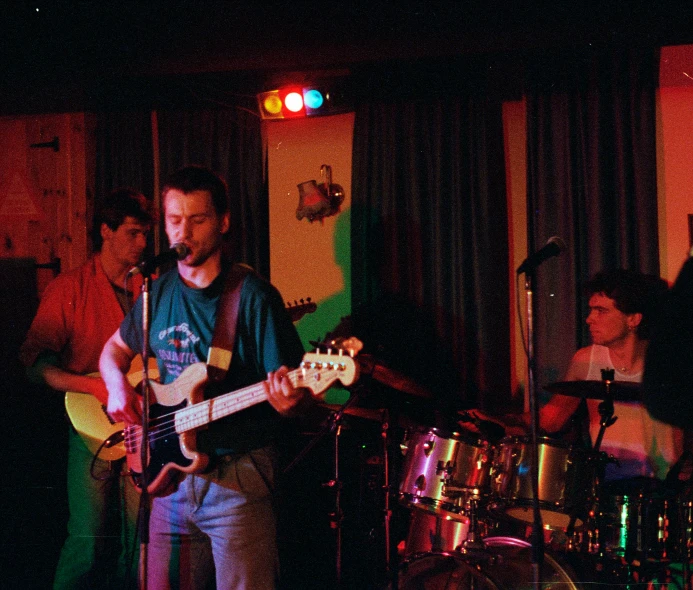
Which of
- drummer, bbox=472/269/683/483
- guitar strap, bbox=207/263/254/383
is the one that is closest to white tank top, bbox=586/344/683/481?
drummer, bbox=472/269/683/483

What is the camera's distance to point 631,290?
14.7ft

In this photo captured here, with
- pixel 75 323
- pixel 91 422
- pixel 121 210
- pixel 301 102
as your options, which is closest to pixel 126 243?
pixel 121 210

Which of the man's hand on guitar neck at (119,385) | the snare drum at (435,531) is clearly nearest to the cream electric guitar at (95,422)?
the man's hand on guitar neck at (119,385)

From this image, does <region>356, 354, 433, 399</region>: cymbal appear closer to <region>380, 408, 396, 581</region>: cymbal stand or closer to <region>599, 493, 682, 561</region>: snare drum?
<region>380, 408, 396, 581</region>: cymbal stand

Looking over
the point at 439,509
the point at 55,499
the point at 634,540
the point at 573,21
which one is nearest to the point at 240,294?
the point at 439,509

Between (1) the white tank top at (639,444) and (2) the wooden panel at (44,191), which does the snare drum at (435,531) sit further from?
(2) the wooden panel at (44,191)

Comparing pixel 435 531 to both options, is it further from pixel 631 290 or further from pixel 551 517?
pixel 631 290

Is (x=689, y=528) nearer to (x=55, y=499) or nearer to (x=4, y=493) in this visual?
(x=55, y=499)

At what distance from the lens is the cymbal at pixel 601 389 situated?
12.4ft

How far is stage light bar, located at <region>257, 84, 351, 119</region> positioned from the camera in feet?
16.8

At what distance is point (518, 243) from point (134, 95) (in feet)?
9.55

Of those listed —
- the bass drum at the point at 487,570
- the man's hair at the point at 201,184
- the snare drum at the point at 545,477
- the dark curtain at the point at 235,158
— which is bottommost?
the bass drum at the point at 487,570

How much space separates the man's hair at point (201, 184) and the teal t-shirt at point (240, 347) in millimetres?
312

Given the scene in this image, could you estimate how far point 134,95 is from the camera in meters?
5.65
